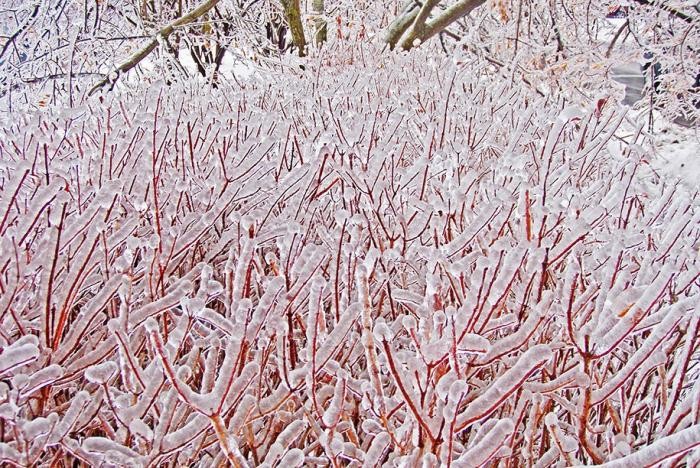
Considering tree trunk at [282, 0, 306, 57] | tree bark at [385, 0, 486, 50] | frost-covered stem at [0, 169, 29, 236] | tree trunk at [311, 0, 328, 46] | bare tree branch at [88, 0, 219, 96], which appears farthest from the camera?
tree trunk at [311, 0, 328, 46]

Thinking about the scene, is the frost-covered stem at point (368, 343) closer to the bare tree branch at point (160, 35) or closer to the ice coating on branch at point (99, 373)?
the ice coating on branch at point (99, 373)

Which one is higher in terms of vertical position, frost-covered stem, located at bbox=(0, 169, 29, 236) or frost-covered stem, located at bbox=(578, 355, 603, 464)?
frost-covered stem, located at bbox=(0, 169, 29, 236)

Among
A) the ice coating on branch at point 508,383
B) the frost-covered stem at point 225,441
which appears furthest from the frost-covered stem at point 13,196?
the ice coating on branch at point 508,383

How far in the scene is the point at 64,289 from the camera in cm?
115

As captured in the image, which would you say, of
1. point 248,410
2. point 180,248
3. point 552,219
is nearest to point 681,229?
point 552,219

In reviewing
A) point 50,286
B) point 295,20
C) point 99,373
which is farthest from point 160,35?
point 99,373

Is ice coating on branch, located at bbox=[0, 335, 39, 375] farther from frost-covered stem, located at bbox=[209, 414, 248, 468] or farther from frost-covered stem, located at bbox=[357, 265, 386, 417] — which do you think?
frost-covered stem, located at bbox=[357, 265, 386, 417]

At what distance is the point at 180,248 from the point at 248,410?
0.57 metres

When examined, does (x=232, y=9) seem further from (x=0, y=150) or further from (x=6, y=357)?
(x=6, y=357)

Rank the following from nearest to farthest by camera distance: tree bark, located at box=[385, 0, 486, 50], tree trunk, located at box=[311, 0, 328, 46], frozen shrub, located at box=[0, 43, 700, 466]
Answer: frozen shrub, located at box=[0, 43, 700, 466] < tree bark, located at box=[385, 0, 486, 50] < tree trunk, located at box=[311, 0, 328, 46]

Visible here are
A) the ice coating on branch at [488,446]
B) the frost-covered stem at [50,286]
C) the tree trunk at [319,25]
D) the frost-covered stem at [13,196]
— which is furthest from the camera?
the tree trunk at [319,25]

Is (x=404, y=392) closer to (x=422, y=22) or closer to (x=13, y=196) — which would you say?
(x=13, y=196)

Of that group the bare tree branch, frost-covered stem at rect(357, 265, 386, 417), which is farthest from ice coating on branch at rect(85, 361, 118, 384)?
the bare tree branch

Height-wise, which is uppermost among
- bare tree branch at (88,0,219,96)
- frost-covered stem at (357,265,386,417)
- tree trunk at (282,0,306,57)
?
tree trunk at (282,0,306,57)
